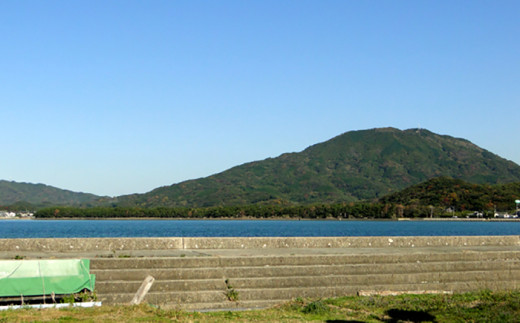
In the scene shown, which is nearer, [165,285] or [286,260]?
[165,285]

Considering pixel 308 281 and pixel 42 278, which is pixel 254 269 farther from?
pixel 42 278

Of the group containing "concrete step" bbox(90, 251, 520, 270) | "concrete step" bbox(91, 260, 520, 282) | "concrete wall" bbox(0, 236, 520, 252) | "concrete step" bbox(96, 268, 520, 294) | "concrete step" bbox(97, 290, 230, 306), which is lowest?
"concrete step" bbox(97, 290, 230, 306)

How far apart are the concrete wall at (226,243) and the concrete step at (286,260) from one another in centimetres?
482

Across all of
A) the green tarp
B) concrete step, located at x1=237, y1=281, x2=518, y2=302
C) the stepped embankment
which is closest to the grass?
concrete step, located at x1=237, y1=281, x2=518, y2=302

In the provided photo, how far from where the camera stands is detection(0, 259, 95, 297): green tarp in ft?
57.8

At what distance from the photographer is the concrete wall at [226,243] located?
25.0 metres

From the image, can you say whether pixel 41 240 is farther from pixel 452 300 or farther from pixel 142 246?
pixel 452 300

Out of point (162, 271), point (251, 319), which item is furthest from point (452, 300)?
point (162, 271)

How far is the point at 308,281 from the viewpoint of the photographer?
71.9 ft

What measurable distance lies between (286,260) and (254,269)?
4.85 ft

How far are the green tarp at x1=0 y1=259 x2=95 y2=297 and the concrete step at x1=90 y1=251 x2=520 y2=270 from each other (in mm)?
1746

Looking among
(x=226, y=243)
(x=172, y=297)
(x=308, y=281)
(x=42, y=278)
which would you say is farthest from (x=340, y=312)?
(x=226, y=243)

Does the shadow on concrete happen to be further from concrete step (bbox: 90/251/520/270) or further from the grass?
concrete step (bbox: 90/251/520/270)

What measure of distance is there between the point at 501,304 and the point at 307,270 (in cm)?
703
